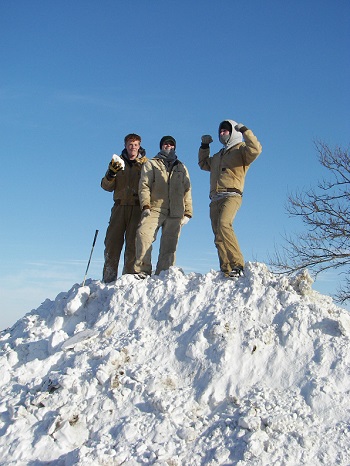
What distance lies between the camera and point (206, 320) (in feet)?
16.1

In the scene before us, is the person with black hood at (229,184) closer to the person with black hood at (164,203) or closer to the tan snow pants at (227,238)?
the tan snow pants at (227,238)

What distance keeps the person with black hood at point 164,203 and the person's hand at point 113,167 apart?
0.33m

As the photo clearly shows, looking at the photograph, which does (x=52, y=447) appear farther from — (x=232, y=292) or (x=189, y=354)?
(x=232, y=292)

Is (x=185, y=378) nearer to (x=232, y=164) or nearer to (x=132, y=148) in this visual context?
(x=232, y=164)

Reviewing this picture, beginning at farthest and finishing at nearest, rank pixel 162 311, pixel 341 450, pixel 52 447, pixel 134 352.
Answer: pixel 162 311 < pixel 134 352 < pixel 52 447 < pixel 341 450

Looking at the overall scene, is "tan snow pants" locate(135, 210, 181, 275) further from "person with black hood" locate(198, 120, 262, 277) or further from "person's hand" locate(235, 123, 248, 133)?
"person's hand" locate(235, 123, 248, 133)

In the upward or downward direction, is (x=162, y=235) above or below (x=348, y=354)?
above

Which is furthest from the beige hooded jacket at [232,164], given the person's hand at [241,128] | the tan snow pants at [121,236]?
the tan snow pants at [121,236]

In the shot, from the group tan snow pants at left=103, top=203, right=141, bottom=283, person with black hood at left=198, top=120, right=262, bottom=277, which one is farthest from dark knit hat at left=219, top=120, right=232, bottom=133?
tan snow pants at left=103, top=203, right=141, bottom=283

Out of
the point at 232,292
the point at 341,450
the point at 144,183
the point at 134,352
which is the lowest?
the point at 341,450

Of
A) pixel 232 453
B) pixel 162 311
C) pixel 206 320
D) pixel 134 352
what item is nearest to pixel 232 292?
pixel 206 320

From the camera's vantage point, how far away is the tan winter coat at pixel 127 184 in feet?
21.5

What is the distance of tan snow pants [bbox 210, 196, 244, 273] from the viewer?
5605 mm

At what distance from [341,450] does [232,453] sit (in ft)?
2.80
